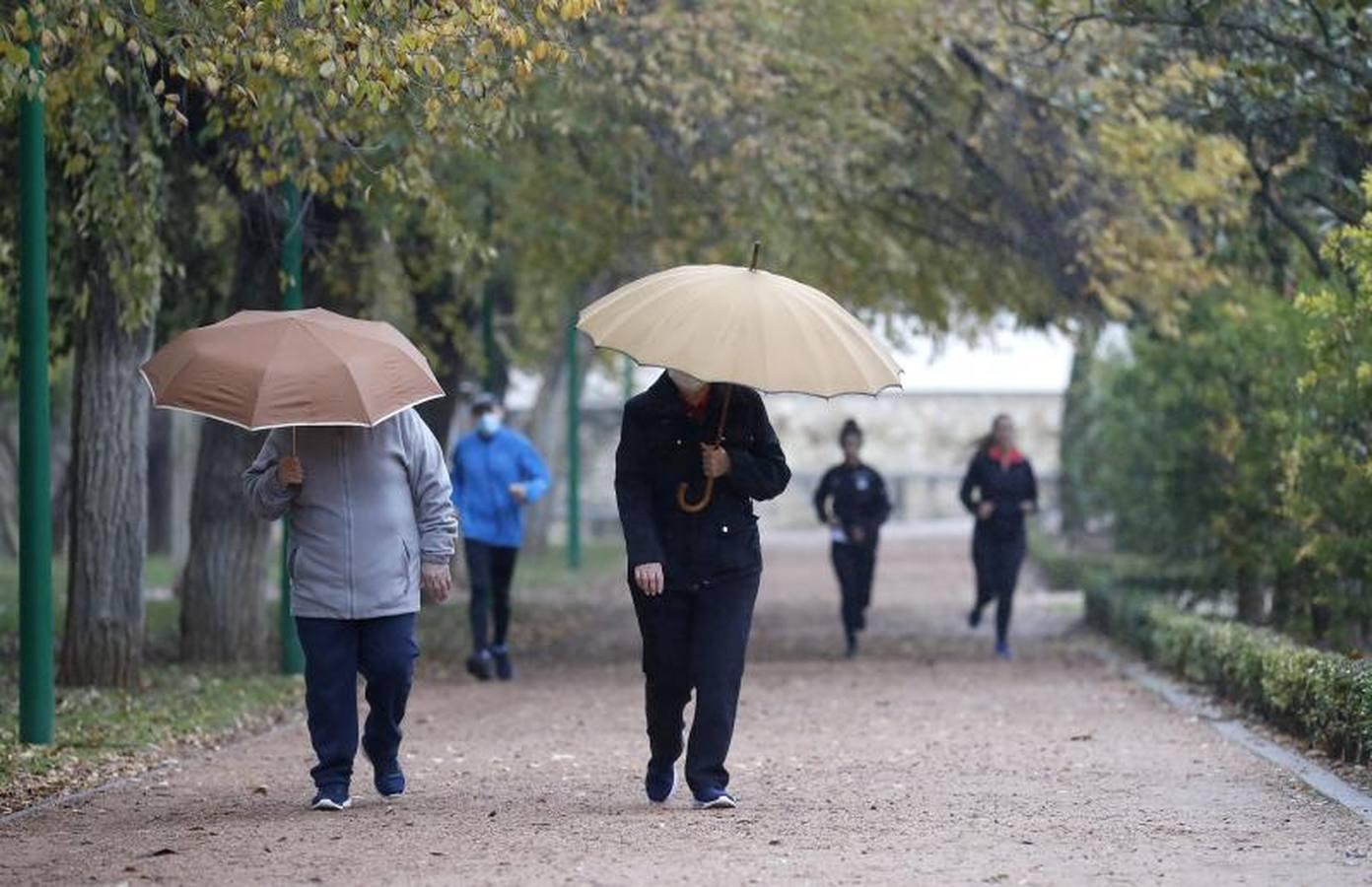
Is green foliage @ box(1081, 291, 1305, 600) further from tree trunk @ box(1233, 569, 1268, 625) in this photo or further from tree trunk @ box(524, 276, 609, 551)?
tree trunk @ box(524, 276, 609, 551)

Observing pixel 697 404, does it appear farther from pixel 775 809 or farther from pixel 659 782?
pixel 775 809

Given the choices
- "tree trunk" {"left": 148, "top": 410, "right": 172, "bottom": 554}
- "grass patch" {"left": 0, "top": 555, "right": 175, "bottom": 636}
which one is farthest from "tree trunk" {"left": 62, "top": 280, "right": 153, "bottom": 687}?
"tree trunk" {"left": 148, "top": 410, "right": 172, "bottom": 554}

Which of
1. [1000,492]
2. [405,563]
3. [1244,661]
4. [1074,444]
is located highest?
[1074,444]

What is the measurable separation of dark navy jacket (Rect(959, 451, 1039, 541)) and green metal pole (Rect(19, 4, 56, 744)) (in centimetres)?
980

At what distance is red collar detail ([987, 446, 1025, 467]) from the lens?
2059 cm

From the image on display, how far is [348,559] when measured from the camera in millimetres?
9547

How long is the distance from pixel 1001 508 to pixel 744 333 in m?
11.8

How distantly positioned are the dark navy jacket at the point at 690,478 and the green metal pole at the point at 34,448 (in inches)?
145

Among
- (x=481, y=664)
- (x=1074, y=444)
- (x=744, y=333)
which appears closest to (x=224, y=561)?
(x=481, y=664)

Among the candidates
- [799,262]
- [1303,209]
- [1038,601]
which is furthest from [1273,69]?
[1038,601]

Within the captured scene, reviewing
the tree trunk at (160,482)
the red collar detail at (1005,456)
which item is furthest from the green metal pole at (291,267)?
the tree trunk at (160,482)

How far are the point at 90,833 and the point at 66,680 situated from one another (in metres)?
6.34

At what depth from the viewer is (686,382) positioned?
31.4 feet

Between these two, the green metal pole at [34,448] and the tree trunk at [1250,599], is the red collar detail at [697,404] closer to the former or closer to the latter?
the green metal pole at [34,448]
